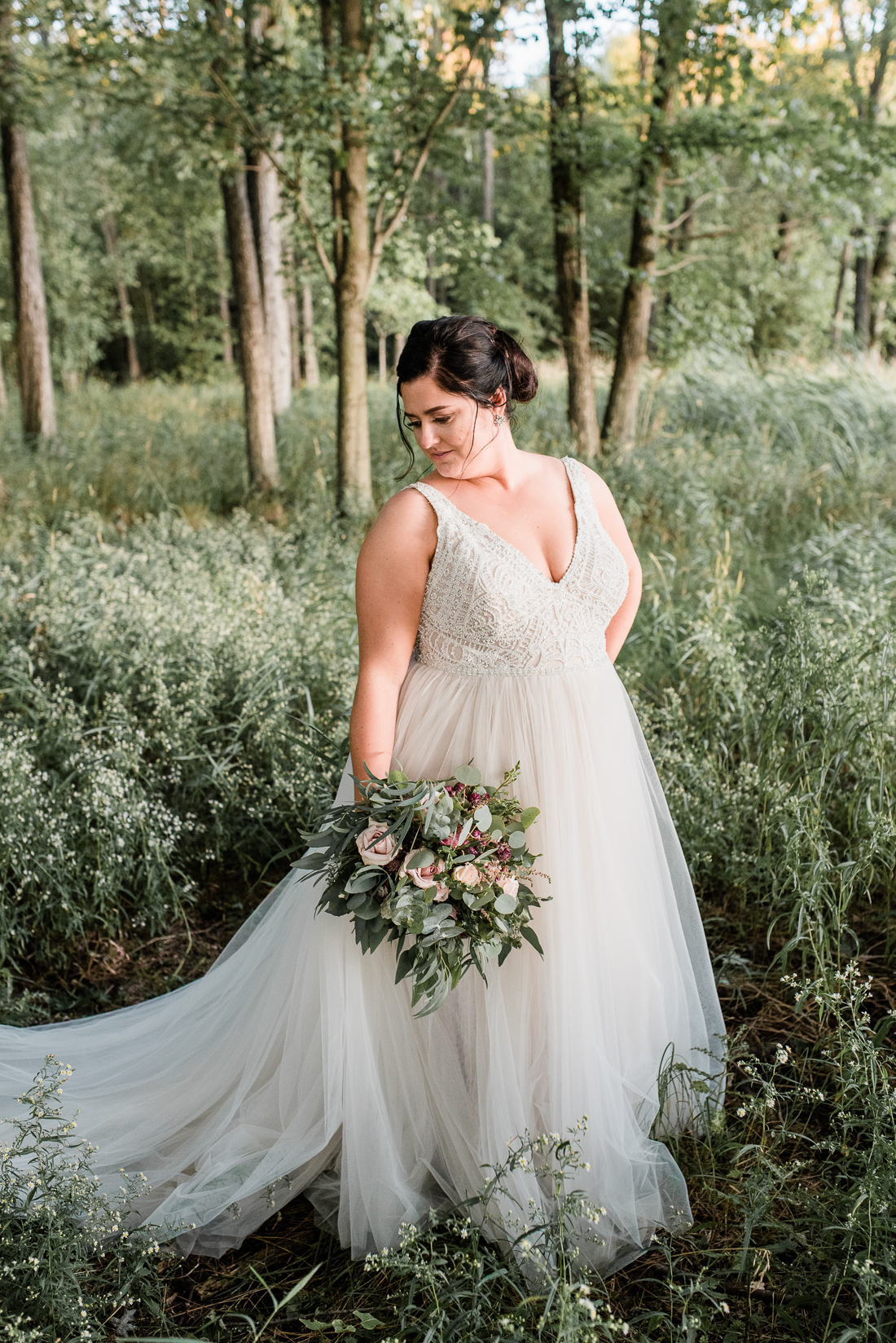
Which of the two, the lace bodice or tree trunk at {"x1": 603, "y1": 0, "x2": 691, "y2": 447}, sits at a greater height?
tree trunk at {"x1": 603, "y1": 0, "x2": 691, "y2": 447}

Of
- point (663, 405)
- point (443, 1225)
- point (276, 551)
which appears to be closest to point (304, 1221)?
point (443, 1225)

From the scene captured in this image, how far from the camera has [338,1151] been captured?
2.32 metres

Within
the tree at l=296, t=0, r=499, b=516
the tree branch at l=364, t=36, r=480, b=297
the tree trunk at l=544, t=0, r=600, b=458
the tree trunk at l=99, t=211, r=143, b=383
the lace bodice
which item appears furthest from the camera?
the tree trunk at l=99, t=211, r=143, b=383

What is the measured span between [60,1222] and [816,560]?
5087mm

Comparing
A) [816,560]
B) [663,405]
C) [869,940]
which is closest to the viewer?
[869,940]

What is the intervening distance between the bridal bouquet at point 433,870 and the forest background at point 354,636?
1.37 feet

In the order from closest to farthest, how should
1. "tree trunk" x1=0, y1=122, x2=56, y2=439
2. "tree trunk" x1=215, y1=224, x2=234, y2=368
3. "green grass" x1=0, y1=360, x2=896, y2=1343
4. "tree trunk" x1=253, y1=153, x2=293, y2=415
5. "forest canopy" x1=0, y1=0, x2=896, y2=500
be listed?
"green grass" x1=0, y1=360, x2=896, y2=1343
"forest canopy" x1=0, y1=0, x2=896, y2=500
"tree trunk" x1=253, y1=153, x2=293, y2=415
"tree trunk" x1=0, y1=122, x2=56, y2=439
"tree trunk" x1=215, y1=224, x2=234, y2=368

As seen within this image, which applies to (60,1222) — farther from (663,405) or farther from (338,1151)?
(663,405)

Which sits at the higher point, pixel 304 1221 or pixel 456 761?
pixel 456 761

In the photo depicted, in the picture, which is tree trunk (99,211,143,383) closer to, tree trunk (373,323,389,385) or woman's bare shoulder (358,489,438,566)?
tree trunk (373,323,389,385)

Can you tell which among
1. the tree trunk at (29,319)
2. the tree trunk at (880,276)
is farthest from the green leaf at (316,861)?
the tree trunk at (880,276)

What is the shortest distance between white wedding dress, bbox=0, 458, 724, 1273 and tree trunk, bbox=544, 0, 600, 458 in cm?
587

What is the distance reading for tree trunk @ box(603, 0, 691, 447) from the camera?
6160 millimetres

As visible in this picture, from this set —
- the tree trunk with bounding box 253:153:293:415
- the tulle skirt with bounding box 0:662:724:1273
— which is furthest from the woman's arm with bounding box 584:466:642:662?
the tree trunk with bounding box 253:153:293:415
